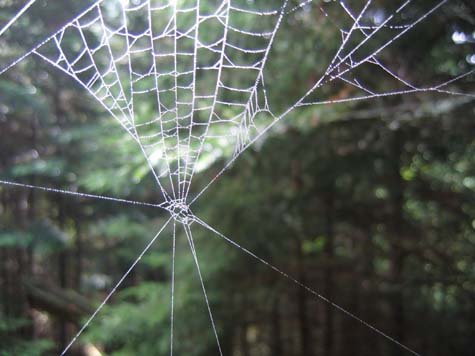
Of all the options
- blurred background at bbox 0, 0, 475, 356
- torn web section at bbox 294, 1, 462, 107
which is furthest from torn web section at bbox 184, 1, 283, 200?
torn web section at bbox 294, 1, 462, 107

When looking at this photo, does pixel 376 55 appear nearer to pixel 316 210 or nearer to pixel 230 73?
pixel 230 73

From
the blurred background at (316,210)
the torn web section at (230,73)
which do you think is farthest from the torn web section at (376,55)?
the torn web section at (230,73)

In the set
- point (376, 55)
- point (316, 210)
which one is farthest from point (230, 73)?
point (316, 210)

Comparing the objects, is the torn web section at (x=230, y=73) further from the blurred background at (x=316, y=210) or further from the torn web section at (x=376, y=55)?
the torn web section at (x=376, y=55)

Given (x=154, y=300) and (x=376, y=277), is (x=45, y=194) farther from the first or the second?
(x=376, y=277)

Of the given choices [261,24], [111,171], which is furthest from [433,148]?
[111,171]
